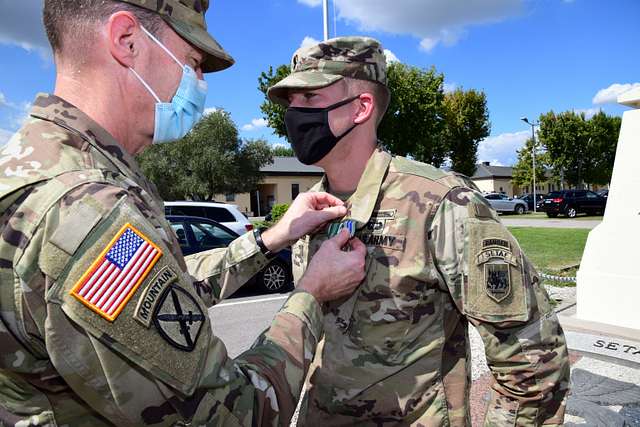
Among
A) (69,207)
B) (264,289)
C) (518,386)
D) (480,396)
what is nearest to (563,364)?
(518,386)

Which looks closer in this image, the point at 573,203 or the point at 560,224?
the point at 560,224

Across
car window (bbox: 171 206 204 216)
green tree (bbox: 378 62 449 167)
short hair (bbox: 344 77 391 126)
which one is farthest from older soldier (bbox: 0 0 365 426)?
green tree (bbox: 378 62 449 167)

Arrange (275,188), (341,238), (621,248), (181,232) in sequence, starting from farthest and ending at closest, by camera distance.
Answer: (275,188) < (181,232) < (621,248) < (341,238)

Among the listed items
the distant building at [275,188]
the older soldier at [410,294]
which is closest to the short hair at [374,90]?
the older soldier at [410,294]

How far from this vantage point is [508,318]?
1424 mm

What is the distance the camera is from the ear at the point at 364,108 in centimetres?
193

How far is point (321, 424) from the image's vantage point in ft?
5.74

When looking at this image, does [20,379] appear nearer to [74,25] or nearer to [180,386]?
[180,386]

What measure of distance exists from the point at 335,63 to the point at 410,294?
0.98 m

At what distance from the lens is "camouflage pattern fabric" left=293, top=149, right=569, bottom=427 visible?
57.0 inches

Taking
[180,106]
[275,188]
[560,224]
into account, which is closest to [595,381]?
[180,106]

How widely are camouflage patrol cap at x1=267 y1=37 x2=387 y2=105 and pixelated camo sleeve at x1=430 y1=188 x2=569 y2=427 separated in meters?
0.76

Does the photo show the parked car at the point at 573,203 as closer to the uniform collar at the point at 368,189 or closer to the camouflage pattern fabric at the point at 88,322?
the uniform collar at the point at 368,189

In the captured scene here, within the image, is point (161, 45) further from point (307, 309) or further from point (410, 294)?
point (410, 294)
